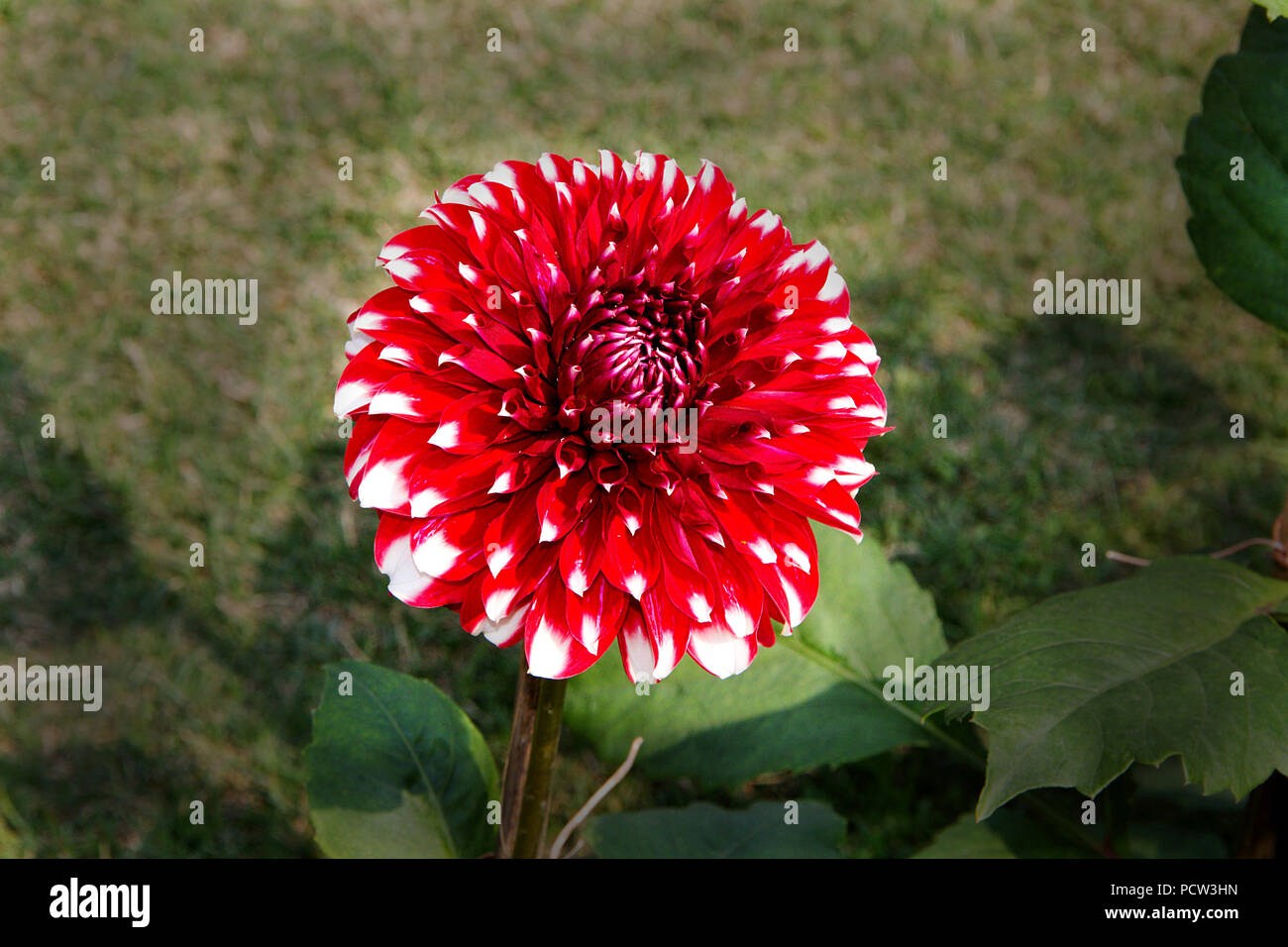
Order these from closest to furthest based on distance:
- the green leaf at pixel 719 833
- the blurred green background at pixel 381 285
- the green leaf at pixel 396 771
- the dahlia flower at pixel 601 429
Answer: the dahlia flower at pixel 601 429 < the green leaf at pixel 396 771 < the green leaf at pixel 719 833 < the blurred green background at pixel 381 285

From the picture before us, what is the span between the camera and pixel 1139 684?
0.90 m

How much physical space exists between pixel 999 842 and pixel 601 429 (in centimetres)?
80

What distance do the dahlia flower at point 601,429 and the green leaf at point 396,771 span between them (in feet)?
1.18

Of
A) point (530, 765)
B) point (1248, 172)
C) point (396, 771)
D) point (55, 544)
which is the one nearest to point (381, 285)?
point (55, 544)

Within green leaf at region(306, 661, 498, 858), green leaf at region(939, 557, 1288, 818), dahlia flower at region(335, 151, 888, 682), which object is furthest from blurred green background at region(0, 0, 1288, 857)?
dahlia flower at region(335, 151, 888, 682)

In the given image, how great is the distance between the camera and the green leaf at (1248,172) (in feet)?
3.37

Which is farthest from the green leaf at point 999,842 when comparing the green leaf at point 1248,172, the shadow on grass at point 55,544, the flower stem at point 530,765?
the shadow on grass at point 55,544

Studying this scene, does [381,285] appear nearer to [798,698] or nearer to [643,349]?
[798,698]

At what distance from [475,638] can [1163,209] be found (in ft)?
5.30

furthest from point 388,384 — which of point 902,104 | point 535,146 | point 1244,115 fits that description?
point 902,104

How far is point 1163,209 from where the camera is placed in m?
2.10

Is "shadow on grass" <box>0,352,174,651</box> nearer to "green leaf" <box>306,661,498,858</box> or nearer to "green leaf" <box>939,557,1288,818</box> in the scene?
"green leaf" <box>306,661,498,858</box>

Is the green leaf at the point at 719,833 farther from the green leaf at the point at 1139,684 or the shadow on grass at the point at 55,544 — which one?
the shadow on grass at the point at 55,544

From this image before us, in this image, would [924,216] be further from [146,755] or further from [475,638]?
[146,755]
